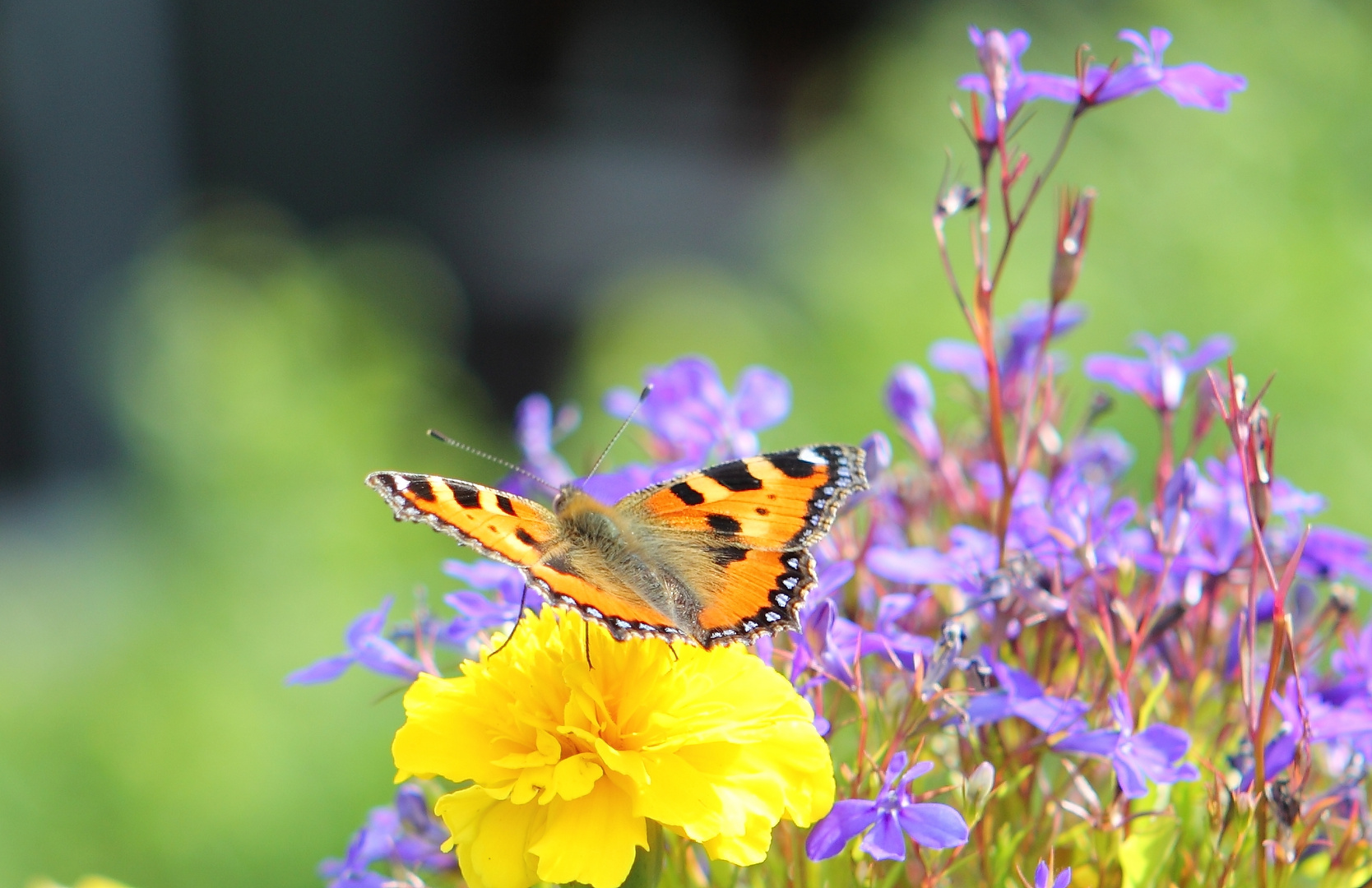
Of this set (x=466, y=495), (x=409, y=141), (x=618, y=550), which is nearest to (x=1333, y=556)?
→ (x=618, y=550)

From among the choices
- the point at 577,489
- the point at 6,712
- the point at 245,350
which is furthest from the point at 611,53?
the point at 577,489

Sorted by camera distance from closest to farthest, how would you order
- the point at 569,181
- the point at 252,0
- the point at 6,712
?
Result: the point at 6,712
the point at 252,0
the point at 569,181

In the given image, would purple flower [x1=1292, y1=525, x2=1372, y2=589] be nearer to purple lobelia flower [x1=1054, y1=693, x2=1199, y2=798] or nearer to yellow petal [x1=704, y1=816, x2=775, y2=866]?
purple lobelia flower [x1=1054, y1=693, x2=1199, y2=798]

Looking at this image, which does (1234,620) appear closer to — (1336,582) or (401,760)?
(1336,582)

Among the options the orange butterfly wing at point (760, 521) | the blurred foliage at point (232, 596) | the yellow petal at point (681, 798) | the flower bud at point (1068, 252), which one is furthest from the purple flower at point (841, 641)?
the blurred foliage at point (232, 596)

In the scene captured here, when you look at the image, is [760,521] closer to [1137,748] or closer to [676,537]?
[676,537]
